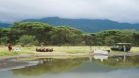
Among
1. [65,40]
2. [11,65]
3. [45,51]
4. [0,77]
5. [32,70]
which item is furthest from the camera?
[65,40]

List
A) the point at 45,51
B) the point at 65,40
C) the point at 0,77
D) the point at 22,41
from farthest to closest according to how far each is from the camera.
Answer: the point at 65,40 < the point at 22,41 < the point at 45,51 < the point at 0,77

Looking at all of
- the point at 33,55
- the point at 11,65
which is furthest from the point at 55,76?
the point at 33,55

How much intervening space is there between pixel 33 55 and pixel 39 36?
2330 inches

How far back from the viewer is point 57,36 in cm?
13188

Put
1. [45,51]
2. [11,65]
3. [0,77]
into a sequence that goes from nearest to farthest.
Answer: [0,77] → [11,65] → [45,51]

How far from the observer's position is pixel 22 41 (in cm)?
11538

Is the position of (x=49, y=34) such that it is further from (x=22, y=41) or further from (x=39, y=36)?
(x=22, y=41)

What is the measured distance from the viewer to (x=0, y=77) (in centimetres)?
4075

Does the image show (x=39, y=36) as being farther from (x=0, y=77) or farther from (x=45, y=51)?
(x=0, y=77)

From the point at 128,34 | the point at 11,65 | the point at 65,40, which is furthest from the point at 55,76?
the point at 128,34

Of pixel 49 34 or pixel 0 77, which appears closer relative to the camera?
pixel 0 77

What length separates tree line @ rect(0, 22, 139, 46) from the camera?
132m

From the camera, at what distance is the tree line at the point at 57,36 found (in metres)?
132

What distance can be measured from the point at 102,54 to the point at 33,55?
20337 mm
